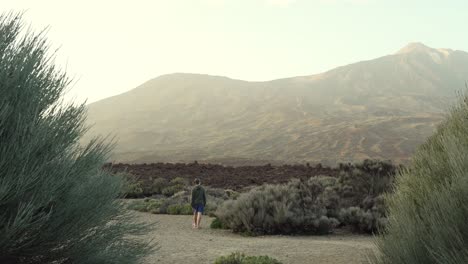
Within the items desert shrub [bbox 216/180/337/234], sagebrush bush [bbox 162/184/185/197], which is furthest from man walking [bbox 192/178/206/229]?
sagebrush bush [bbox 162/184/185/197]

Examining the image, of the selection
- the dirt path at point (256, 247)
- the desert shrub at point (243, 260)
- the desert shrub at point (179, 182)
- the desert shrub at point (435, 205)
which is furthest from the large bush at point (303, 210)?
the desert shrub at point (179, 182)

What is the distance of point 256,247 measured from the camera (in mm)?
12766

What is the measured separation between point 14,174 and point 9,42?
165cm

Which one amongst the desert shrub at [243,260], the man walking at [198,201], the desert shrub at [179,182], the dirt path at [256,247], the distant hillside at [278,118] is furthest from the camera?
the distant hillside at [278,118]

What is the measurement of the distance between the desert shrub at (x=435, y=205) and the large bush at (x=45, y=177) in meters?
3.10

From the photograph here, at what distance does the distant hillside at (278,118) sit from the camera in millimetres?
87125

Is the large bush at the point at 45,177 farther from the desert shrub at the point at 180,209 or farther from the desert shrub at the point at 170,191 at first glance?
the desert shrub at the point at 170,191

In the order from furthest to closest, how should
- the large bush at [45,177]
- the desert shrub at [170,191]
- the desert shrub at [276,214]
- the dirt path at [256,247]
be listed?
the desert shrub at [170,191], the desert shrub at [276,214], the dirt path at [256,247], the large bush at [45,177]

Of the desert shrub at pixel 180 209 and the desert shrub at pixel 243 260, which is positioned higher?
the desert shrub at pixel 243 260

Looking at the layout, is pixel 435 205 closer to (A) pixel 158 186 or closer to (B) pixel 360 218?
(B) pixel 360 218

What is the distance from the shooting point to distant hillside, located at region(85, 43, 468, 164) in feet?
286

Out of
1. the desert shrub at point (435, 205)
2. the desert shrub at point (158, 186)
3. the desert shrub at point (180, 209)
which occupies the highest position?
the desert shrub at point (435, 205)

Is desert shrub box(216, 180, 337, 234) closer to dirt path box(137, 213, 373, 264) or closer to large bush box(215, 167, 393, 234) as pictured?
large bush box(215, 167, 393, 234)

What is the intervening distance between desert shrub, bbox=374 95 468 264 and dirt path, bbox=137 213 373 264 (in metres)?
3.57
